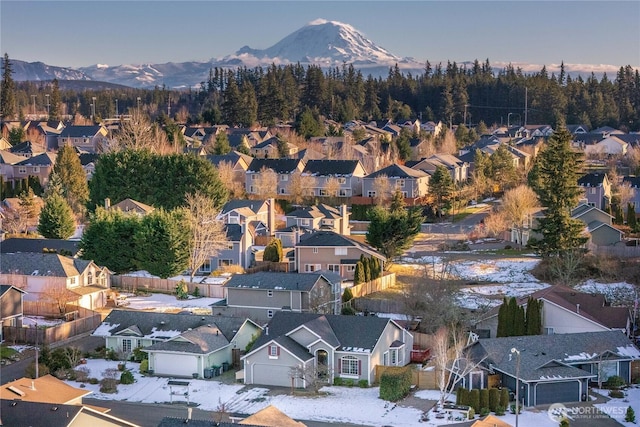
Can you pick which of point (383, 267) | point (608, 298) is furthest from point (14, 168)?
point (608, 298)

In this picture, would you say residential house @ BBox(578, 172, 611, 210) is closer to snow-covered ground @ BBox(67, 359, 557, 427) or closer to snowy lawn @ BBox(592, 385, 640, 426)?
snowy lawn @ BBox(592, 385, 640, 426)

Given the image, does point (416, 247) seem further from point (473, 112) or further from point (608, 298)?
point (473, 112)

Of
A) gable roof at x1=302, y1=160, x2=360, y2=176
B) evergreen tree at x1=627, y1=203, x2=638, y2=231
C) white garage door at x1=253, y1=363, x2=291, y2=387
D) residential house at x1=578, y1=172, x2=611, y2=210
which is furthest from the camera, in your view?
gable roof at x1=302, y1=160, x2=360, y2=176

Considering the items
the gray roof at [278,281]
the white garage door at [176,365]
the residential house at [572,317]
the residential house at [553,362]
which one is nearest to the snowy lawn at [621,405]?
the residential house at [553,362]

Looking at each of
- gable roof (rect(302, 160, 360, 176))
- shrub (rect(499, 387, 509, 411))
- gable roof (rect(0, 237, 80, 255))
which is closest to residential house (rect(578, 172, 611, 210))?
gable roof (rect(302, 160, 360, 176))

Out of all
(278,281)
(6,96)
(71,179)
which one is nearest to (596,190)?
(278,281)

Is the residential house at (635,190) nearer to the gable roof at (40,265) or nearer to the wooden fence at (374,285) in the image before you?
the wooden fence at (374,285)
